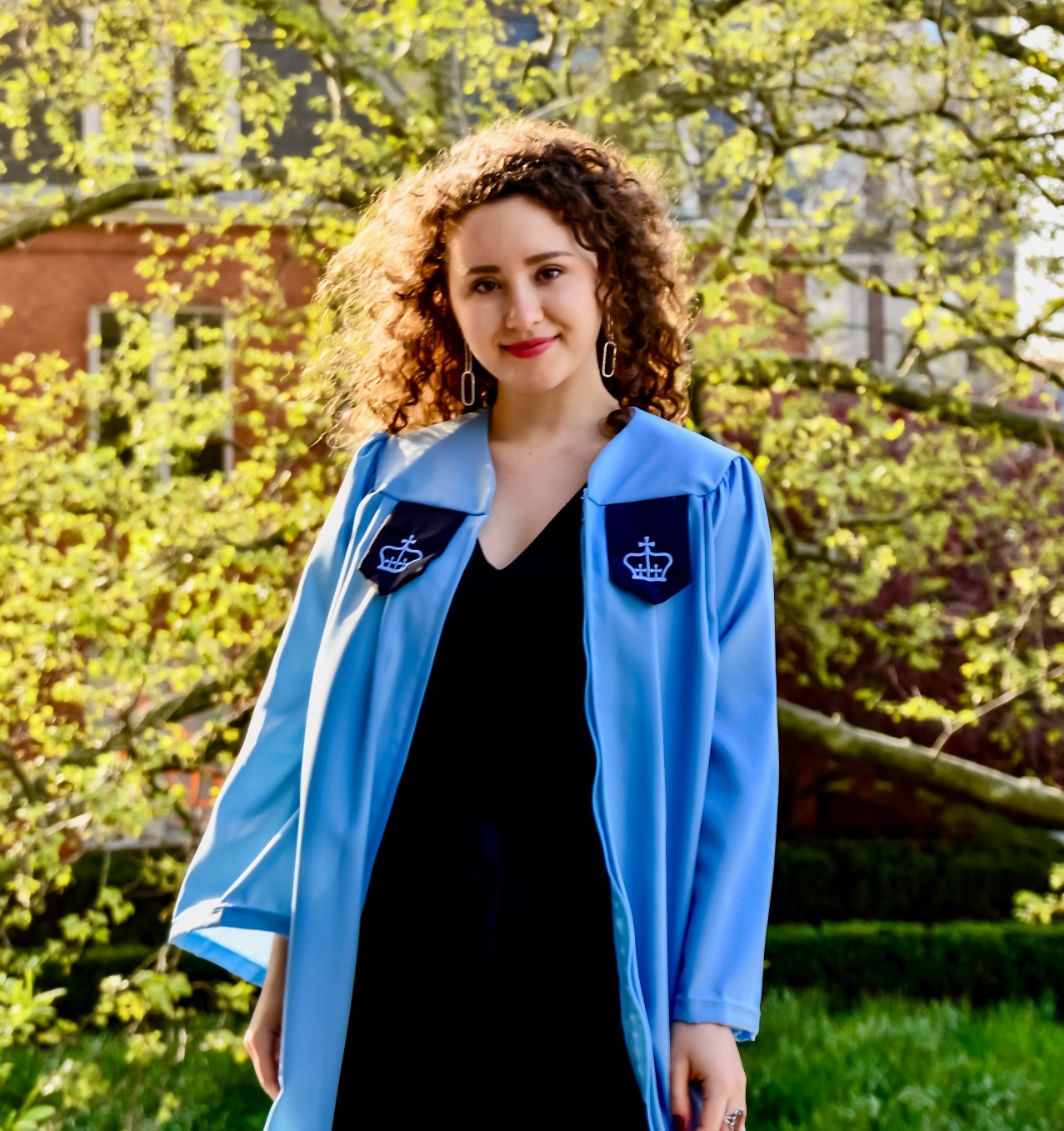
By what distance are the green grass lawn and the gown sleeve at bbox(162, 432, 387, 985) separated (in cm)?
315

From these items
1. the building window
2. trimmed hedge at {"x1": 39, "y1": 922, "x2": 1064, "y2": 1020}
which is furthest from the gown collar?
trimmed hedge at {"x1": 39, "y1": 922, "x2": 1064, "y2": 1020}

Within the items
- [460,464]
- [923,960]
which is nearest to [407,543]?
[460,464]

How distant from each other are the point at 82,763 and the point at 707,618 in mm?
3759

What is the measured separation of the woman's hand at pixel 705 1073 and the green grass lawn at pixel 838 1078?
3.62 m

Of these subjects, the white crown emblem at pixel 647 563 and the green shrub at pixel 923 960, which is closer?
the white crown emblem at pixel 647 563

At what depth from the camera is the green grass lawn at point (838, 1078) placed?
5656mm

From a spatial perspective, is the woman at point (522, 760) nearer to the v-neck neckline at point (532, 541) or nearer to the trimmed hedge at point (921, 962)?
the v-neck neckline at point (532, 541)

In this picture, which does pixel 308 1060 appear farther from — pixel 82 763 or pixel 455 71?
pixel 455 71

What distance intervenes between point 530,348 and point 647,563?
0.35 meters

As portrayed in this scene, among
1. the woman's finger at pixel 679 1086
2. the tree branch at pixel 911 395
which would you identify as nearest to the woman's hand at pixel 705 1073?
the woman's finger at pixel 679 1086

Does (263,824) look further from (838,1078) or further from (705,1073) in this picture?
(838,1078)

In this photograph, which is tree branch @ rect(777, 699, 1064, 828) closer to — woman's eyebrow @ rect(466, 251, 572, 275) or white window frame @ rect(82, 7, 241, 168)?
white window frame @ rect(82, 7, 241, 168)

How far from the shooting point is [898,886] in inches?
391

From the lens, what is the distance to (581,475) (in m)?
1.95
